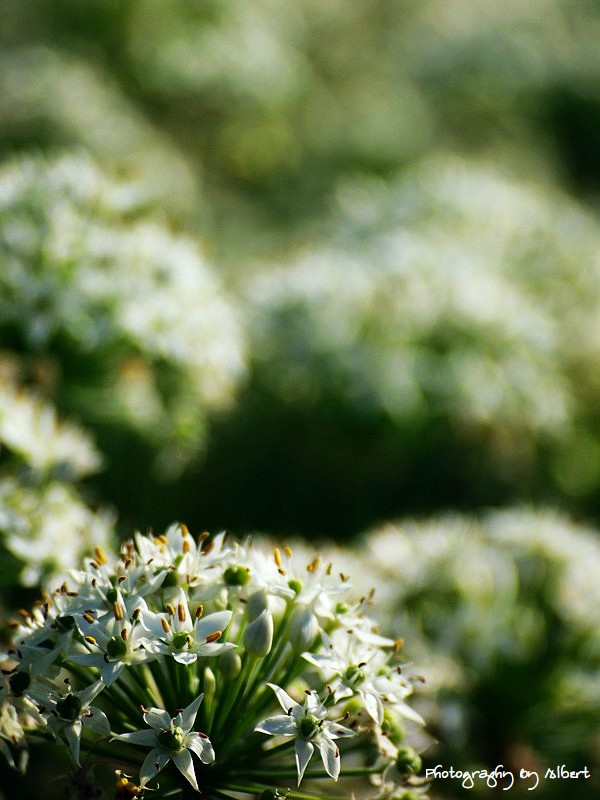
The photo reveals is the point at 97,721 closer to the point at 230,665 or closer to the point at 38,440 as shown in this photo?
the point at 230,665

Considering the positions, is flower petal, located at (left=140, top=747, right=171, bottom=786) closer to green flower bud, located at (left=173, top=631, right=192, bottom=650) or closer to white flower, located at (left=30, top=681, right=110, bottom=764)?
white flower, located at (left=30, top=681, right=110, bottom=764)

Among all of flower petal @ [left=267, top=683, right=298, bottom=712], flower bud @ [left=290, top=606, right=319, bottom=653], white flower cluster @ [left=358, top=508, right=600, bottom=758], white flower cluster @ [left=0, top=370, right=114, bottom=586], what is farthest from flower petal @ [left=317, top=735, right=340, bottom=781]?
white flower cluster @ [left=358, top=508, right=600, bottom=758]

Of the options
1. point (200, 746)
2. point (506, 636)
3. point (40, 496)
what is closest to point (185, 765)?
point (200, 746)

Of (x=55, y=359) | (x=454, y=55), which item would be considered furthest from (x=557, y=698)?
(x=454, y=55)

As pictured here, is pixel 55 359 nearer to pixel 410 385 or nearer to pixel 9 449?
pixel 9 449

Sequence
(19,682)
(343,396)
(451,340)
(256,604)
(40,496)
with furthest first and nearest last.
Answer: (451,340)
(343,396)
(40,496)
(256,604)
(19,682)

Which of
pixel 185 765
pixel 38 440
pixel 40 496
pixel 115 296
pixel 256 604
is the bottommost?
pixel 185 765
